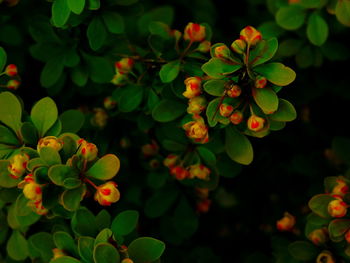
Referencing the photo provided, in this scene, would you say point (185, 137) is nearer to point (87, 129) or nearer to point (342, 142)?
point (87, 129)

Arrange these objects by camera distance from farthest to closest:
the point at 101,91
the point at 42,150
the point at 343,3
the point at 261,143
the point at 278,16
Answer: the point at 261,143
the point at 101,91
the point at 278,16
the point at 343,3
the point at 42,150

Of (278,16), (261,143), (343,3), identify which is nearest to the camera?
(343,3)

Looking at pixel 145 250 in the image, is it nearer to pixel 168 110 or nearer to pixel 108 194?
pixel 108 194

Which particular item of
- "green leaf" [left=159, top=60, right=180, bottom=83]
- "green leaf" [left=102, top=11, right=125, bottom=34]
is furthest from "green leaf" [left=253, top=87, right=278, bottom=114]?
"green leaf" [left=102, top=11, right=125, bottom=34]

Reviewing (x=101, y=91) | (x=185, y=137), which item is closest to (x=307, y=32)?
Result: (x=185, y=137)

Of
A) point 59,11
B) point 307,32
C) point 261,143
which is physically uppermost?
point 59,11

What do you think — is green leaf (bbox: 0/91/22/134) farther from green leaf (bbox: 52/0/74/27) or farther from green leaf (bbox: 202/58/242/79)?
green leaf (bbox: 202/58/242/79)

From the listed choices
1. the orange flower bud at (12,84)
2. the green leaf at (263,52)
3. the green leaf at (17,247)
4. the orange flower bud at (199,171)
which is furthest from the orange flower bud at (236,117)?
the green leaf at (17,247)

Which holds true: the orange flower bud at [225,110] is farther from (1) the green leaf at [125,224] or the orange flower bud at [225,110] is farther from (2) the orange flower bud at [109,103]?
(2) the orange flower bud at [109,103]
